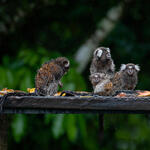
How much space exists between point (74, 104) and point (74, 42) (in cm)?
641

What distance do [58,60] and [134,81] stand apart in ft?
3.58

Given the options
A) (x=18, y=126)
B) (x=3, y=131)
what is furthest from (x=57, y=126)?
(x=3, y=131)

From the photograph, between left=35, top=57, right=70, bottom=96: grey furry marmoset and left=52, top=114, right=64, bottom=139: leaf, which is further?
left=52, top=114, right=64, bottom=139: leaf

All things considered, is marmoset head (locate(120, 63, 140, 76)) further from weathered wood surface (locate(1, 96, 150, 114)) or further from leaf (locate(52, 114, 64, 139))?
leaf (locate(52, 114, 64, 139))

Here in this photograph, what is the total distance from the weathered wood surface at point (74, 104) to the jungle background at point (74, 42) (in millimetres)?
3468

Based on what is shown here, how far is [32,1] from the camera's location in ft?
26.7

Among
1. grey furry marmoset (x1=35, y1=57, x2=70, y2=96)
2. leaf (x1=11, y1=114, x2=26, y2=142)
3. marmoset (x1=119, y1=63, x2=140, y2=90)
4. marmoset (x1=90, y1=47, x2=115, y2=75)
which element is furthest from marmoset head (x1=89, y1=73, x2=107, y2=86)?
leaf (x1=11, y1=114, x2=26, y2=142)

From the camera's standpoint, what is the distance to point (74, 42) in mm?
9289

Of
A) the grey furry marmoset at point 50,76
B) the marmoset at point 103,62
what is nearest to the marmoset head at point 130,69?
the marmoset at point 103,62

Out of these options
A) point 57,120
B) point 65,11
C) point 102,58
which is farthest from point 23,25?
point 102,58

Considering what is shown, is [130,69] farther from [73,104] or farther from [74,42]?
[74,42]

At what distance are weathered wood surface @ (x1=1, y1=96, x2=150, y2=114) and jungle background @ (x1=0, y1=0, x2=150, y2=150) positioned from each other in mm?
3468

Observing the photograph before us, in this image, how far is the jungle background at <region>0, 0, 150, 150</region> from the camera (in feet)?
25.6

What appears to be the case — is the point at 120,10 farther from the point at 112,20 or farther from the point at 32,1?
the point at 32,1
